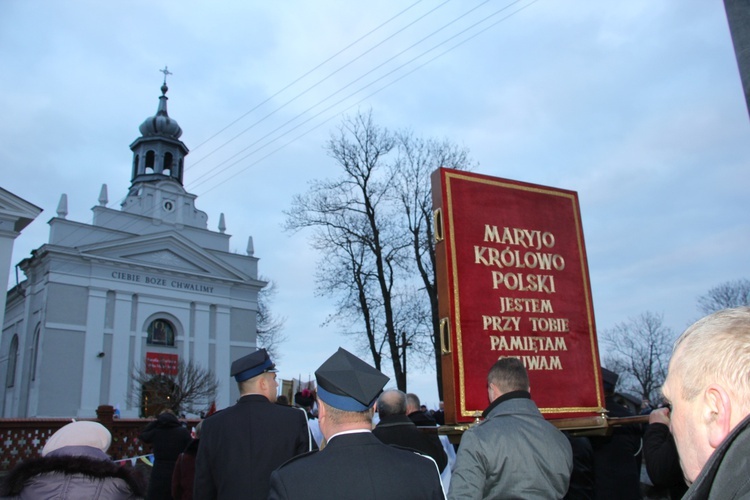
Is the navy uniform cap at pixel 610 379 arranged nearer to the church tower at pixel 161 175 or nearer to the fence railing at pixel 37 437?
the fence railing at pixel 37 437

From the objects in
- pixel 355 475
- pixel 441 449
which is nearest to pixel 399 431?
pixel 441 449

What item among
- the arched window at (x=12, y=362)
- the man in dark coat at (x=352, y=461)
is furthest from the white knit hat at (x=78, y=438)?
the arched window at (x=12, y=362)

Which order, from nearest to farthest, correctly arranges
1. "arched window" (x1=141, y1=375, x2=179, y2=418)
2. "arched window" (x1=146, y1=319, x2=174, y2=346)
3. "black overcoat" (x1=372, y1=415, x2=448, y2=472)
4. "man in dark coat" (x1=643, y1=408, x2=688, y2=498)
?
"man in dark coat" (x1=643, y1=408, x2=688, y2=498)
"black overcoat" (x1=372, y1=415, x2=448, y2=472)
"arched window" (x1=141, y1=375, x2=179, y2=418)
"arched window" (x1=146, y1=319, x2=174, y2=346)

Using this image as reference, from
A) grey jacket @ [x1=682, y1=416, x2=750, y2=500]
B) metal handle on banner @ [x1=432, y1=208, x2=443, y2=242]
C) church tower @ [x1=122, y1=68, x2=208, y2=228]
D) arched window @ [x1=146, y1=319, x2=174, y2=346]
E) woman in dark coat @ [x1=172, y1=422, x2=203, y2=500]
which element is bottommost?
woman in dark coat @ [x1=172, y1=422, x2=203, y2=500]

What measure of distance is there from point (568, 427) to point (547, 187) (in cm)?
207

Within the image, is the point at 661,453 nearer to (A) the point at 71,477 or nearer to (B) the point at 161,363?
(A) the point at 71,477

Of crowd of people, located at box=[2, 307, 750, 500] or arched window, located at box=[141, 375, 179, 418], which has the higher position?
arched window, located at box=[141, 375, 179, 418]

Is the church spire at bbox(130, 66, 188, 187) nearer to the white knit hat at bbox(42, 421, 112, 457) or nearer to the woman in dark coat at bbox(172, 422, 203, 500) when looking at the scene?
the woman in dark coat at bbox(172, 422, 203, 500)

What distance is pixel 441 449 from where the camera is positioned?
17.3 ft

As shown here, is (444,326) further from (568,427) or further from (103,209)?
(103,209)

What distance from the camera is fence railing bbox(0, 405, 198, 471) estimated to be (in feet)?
42.3

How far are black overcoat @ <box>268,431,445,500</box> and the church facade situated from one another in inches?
1227

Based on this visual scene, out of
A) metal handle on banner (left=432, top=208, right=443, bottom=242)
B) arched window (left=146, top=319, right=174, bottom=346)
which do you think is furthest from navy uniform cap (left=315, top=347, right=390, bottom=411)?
arched window (left=146, top=319, right=174, bottom=346)

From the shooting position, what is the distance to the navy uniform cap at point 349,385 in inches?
98.6
